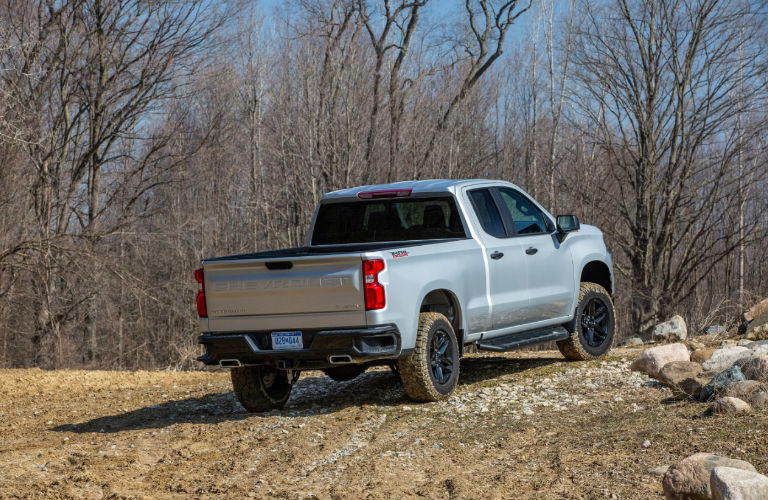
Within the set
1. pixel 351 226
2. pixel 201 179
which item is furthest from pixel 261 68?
pixel 351 226

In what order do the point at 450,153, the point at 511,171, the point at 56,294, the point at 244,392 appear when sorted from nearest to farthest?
the point at 244,392, the point at 56,294, the point at 450,153, the point at 511,171

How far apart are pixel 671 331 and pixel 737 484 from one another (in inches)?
368

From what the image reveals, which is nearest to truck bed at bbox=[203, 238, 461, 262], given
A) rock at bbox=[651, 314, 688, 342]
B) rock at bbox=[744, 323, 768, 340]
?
rock at bbox=[744, 323, 768, 340]

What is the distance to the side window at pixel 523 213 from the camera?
10281 millimetres

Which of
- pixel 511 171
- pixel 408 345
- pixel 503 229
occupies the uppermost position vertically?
pixel 511 171

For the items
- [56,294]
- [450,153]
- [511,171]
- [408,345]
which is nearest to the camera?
[408,345]

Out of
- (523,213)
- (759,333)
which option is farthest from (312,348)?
(759,333)

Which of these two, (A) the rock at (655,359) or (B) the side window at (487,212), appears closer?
(B) the side window at (487,212)

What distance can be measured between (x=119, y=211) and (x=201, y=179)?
732 cm

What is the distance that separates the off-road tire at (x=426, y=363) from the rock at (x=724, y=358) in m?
2.77

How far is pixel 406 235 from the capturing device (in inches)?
382

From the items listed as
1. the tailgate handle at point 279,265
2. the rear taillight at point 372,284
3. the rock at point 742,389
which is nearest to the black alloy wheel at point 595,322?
the rock at point 742,389

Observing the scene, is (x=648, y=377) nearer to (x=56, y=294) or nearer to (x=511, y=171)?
(x=56, y=294)

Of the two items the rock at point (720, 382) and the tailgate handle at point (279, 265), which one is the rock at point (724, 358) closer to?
the rock at point (720, 382)
